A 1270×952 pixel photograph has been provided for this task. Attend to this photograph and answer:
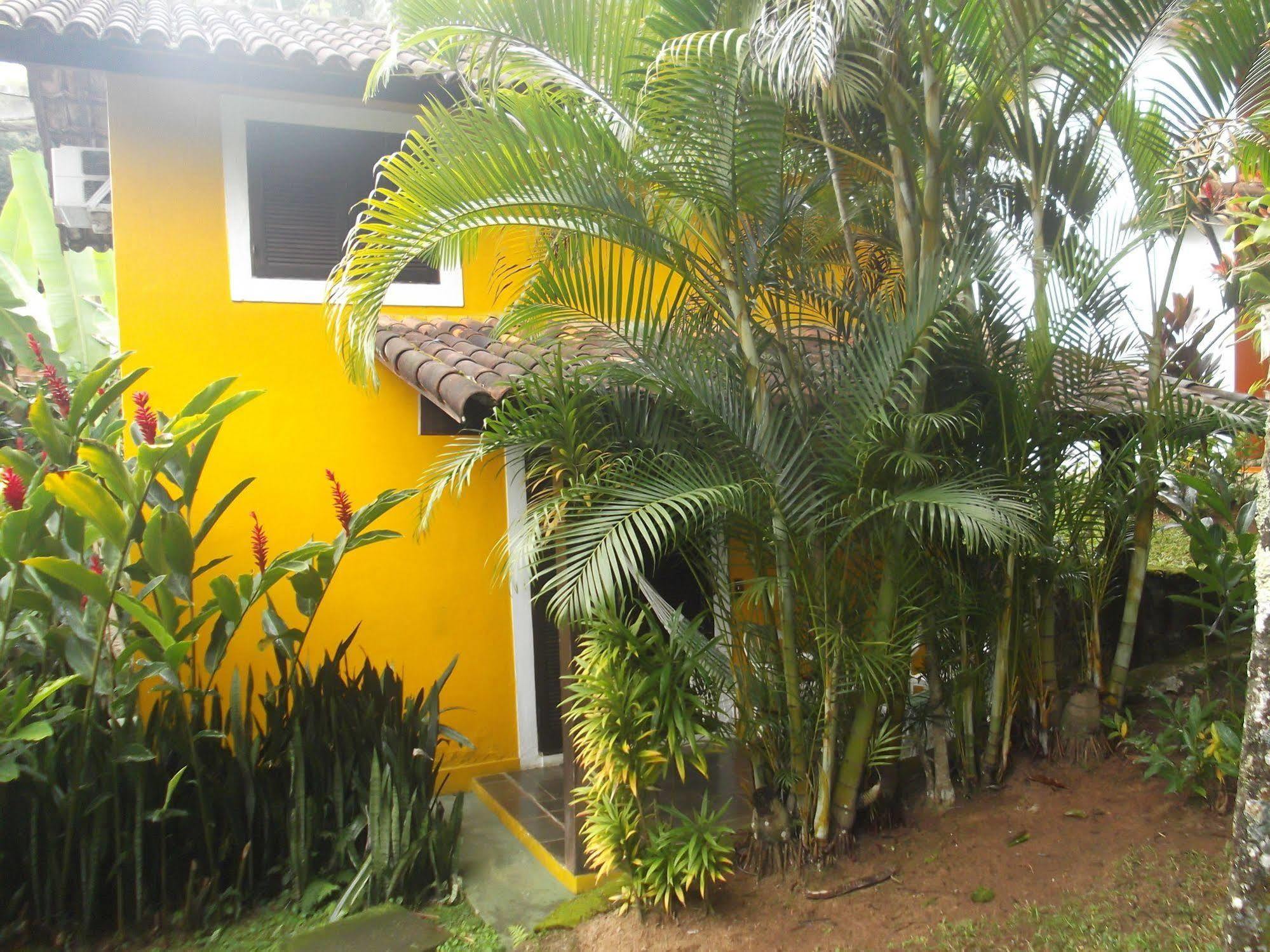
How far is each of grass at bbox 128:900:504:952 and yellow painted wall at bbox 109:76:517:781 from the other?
1.70m

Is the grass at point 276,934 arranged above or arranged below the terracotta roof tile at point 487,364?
below

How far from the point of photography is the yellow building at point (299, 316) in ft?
18.3

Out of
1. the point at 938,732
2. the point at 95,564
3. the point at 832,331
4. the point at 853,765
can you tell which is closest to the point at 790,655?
the point at 853,765

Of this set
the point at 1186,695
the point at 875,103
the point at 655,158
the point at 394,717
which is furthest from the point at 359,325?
the point at 1186,695

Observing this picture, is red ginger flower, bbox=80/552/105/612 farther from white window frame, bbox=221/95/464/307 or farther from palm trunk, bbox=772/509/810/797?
palm trunk, bbox=772/509/810/797

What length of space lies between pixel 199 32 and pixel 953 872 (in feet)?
19.9

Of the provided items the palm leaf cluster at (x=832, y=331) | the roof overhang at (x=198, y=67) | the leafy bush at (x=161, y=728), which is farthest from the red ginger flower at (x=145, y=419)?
the roof overhang at (x=198, y=67)

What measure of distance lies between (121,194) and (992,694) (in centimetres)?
564

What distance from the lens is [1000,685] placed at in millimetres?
4574

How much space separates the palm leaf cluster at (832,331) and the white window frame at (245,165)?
186cm

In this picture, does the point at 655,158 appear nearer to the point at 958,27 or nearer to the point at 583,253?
the point at 583,253

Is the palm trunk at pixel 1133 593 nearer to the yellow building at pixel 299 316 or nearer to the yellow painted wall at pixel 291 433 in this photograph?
the yellow building at pixel 299 316

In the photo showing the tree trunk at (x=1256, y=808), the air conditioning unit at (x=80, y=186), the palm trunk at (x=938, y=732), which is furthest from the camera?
the air conditioning unit at (x=80, y=186)

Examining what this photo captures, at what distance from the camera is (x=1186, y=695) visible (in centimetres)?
493
